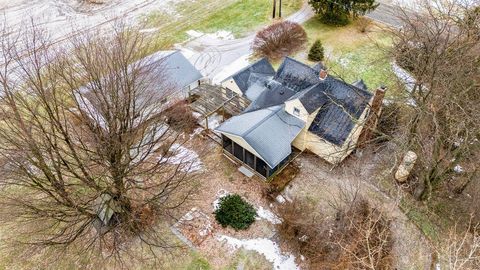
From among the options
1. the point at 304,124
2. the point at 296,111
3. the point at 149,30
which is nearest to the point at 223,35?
the point at 149,30

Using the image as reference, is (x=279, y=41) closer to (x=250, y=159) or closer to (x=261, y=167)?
(x=250, y=159)

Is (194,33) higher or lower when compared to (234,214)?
higher

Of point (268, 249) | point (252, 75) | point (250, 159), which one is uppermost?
point (252, 75)

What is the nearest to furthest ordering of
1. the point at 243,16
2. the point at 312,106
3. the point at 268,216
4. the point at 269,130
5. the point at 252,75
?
the point at 268,216 → the point at 269,130 → the point at 312,106 → the point at 252,75 → the point at 243,16

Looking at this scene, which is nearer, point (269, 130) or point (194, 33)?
point (269, 130)

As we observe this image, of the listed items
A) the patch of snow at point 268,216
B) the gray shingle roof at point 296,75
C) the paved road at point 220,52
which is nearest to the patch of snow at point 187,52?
the paved road at point 220,52

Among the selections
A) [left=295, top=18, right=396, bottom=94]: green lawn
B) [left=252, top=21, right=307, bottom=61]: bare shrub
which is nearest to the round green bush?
[left=295, top=18, right=396, bottom=94]: green lawn
